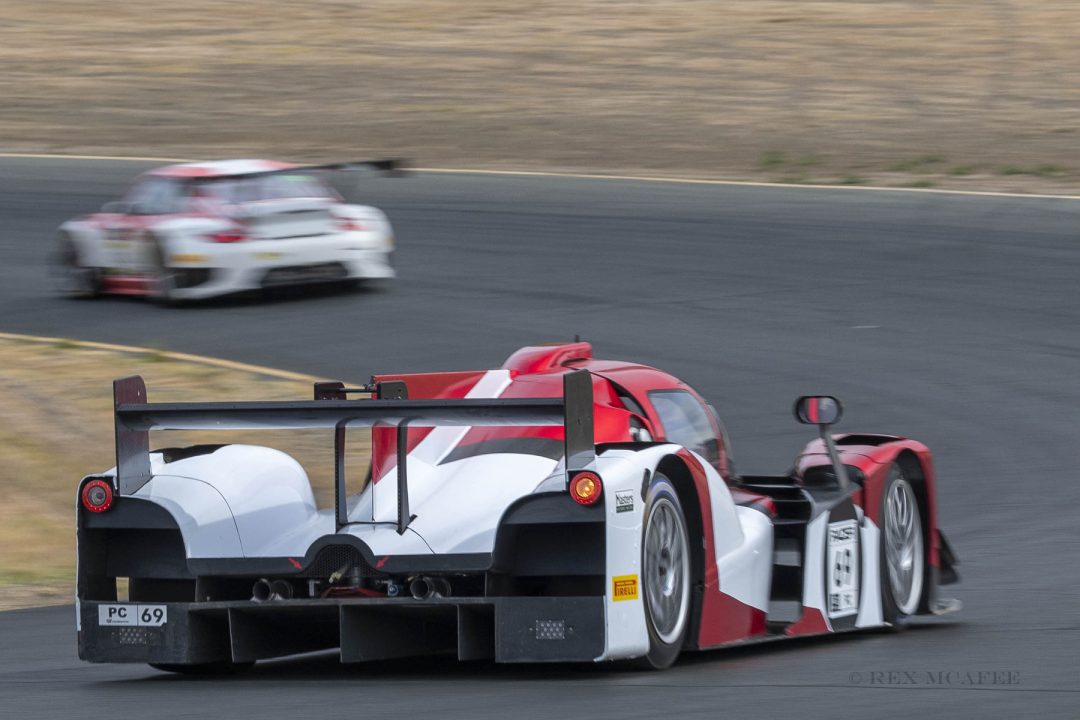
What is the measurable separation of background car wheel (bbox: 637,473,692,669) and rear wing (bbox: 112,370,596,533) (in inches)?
14.3

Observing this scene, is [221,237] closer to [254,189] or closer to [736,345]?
[254,189]

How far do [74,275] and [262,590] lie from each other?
599 inches

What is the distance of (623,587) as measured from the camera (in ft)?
21.4

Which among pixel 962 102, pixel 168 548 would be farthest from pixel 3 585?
pixel 962 102

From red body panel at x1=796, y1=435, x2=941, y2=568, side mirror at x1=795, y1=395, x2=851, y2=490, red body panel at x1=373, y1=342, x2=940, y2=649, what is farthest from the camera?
red body panel at x1=796, y1=435, x2=941, y2=568

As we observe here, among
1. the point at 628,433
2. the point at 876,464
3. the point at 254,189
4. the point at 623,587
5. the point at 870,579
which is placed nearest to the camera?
the point at 623,587

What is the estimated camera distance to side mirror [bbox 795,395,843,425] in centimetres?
799

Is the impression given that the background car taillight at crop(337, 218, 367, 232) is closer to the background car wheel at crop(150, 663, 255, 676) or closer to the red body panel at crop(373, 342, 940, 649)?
the red body panel at crop(373, 342, 940, 649)

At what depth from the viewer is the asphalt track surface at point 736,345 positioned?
648cm

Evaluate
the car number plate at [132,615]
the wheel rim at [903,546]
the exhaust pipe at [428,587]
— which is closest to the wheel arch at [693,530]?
the exhaust pipe at [428,587]

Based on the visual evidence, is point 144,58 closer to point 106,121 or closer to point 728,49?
point 106,121

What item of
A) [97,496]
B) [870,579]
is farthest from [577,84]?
[97,496]

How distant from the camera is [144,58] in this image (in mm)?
36781

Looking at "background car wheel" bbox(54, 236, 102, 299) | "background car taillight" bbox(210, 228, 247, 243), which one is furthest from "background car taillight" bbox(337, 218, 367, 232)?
"background car wheel" bbox(54, 236, 102, 299)
